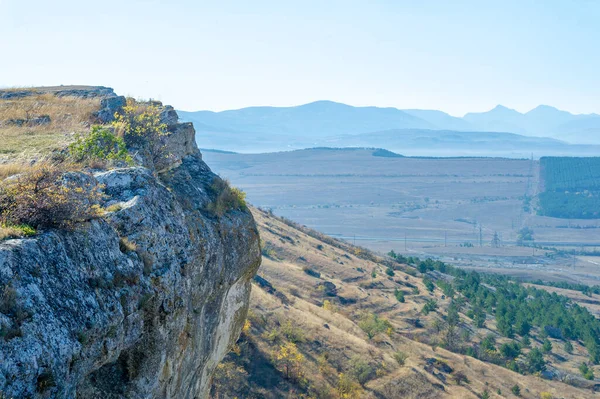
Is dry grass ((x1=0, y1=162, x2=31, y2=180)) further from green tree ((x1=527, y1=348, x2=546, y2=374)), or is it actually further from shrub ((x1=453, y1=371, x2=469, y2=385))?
green tree ((x1=527, y1=348, x2=546, y2=374))

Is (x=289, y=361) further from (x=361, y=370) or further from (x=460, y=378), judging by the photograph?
(x=460, y=378)

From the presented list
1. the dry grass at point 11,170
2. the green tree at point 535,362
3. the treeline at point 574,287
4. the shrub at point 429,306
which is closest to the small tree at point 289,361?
the dry grass at point 11,170

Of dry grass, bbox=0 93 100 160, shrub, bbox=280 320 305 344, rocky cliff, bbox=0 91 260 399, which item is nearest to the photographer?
rocky cliff, bbox=0 91 260 399

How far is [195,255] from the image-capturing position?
36.0ft

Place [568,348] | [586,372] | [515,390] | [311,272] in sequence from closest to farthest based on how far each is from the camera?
[515,390]
[586,372]
[311,272]
[568,348]

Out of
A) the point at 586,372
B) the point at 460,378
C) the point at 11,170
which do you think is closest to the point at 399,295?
the point at 586,372

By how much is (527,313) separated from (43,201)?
6533cm

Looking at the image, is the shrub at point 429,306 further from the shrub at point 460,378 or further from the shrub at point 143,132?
the shrub at point 143,132

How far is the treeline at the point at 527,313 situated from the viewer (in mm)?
57031

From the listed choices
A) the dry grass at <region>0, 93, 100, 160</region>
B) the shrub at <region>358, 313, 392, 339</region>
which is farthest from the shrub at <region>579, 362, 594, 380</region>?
the dry grass at <region>0, 93, 100, 160</region>

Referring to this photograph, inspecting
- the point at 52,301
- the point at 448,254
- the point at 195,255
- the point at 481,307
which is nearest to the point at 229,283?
the point at 195,255

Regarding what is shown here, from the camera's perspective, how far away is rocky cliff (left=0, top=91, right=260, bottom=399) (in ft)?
22.2

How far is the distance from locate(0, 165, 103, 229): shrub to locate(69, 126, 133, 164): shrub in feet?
7.39

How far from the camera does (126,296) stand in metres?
8.55
